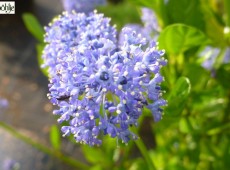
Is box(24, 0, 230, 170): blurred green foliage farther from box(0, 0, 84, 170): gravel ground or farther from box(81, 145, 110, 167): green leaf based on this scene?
box(0, 0, 84, 170): gravel ground

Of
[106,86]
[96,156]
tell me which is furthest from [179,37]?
[96,156]

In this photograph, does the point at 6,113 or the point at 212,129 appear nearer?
the point at 212,129

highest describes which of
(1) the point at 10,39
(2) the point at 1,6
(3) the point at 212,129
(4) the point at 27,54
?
(1) the point at 10,39

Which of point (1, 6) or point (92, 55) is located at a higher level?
point (1, 6)

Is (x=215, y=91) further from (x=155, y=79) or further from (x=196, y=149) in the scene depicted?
(x=155, y=79)

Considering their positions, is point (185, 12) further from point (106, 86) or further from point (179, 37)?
point (106, 86)

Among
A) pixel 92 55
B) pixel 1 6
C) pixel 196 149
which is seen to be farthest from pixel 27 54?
pixel 92 55

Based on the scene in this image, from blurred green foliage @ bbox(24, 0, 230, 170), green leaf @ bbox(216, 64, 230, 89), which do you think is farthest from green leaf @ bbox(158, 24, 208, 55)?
green leaf @ bbox(216, 64, 230, 89)
